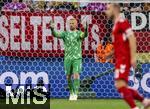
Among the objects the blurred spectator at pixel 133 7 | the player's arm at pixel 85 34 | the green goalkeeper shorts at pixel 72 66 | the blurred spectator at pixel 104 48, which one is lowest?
the green goalkeeper shorts at pixel 72 66

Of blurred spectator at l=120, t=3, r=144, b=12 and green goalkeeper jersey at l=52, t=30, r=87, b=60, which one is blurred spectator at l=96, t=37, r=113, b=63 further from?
blurred spectator at l=120, t=3, r=144, b=12

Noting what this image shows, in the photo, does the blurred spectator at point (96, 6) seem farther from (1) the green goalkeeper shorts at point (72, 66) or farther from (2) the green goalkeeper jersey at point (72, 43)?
(1) the green goalkeeper shorts at point (72, 66)

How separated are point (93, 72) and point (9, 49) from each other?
178 cm

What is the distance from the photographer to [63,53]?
486 inches

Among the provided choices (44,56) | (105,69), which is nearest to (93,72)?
(105,69)

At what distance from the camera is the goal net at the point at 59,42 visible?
1205 centimetres

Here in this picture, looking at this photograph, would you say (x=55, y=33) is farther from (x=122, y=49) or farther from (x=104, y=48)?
(x=122, y=49)

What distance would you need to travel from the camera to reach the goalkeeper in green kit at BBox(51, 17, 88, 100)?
11.6 meters

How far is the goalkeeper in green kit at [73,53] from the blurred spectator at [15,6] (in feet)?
3.09

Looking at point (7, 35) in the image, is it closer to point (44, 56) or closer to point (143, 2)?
point (44, 56)

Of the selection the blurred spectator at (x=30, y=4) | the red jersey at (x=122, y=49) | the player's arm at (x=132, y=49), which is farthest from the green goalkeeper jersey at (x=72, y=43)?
the player's arm at (x=132, y=49)

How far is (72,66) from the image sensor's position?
11805 millimetres

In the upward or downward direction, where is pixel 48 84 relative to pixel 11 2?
downward

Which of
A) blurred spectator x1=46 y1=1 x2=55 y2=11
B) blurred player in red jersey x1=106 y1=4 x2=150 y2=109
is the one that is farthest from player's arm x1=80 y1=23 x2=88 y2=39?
blurred player in red jersey x1=106 y1=4 x2=150 y2=109
